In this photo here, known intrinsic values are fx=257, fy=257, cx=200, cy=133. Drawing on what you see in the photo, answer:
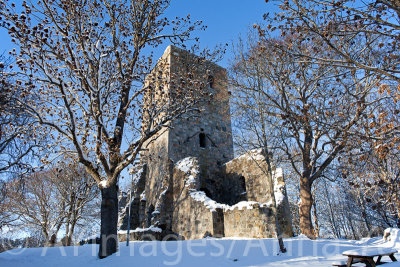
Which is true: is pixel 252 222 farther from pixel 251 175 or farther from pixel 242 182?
pixel 242 182

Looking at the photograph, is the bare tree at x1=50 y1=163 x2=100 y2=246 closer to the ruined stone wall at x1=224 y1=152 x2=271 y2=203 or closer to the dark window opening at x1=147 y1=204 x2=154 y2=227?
the dark window opening at x1=147 y1=204 x2=154 y2=227

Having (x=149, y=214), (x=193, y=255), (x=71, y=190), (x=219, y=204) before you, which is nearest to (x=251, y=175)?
(x=219, y=204)

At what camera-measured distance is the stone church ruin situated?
1021 centimetres

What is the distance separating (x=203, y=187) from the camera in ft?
52.4

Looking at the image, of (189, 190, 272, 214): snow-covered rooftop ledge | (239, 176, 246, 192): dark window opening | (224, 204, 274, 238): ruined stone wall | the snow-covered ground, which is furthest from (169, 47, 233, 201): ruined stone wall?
the snow-covered ground

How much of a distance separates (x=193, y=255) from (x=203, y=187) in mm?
9083

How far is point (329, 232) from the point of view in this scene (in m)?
32.6

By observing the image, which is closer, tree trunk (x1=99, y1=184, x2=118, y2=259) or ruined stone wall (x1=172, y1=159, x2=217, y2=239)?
tree trunk (x1=99, y1=184, x2=118, y2=259)

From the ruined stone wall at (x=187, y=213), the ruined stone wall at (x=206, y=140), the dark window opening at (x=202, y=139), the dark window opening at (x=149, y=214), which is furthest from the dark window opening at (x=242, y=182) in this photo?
the dark window opening at (x=149, y=214)

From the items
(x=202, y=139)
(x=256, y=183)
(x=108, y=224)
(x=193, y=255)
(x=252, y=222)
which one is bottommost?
(x=193, y=255)

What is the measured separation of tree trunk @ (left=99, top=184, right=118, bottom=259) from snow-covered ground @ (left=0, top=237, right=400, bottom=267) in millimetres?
248

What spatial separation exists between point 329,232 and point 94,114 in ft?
113

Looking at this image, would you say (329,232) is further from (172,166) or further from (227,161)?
(172,166)

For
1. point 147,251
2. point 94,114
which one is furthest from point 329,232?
point 94,114
